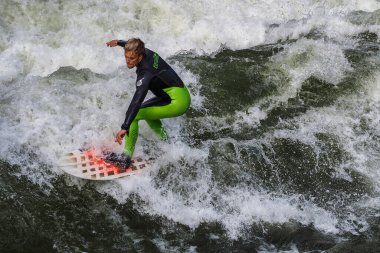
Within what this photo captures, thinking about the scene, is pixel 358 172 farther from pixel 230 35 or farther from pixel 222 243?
pixel 230 35

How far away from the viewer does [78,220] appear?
17.1 feet

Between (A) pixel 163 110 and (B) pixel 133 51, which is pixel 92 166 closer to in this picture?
(A) pixel 163 110

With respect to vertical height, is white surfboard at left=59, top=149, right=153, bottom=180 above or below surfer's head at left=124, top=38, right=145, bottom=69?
below

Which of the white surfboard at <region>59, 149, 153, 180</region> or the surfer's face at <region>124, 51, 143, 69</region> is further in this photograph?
the white surfboard at <region>59, 149, 153, 180</region>

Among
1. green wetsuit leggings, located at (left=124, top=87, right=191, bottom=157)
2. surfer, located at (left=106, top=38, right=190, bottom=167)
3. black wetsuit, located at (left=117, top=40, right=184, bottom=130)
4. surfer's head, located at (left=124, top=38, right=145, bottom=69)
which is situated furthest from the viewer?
green wetsuit leggings, located at (left=124, top=87, right=191, bottom=157)

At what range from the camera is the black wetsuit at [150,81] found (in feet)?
17.2

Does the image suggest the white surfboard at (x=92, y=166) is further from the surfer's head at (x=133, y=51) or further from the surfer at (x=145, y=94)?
the surfer's head at (x=133, y=51)

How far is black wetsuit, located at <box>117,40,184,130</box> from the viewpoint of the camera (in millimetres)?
5254

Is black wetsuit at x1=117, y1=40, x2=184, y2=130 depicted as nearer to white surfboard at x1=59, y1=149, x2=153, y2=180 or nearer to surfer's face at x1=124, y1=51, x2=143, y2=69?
surfer's face at x1=124, y1=51, x2=143, y2=69

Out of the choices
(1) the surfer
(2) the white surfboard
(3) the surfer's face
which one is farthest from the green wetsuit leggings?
(3) the surfer's face

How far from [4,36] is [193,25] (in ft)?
10.9

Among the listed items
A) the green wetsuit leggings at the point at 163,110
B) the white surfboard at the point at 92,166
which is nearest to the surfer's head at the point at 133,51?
the green wetsuit leggings at the point at 163,110

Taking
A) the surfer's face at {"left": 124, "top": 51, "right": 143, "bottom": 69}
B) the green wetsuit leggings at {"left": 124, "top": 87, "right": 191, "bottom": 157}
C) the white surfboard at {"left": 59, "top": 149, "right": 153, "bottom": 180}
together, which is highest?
the surfer's face at {"left": 124, "top": 51, "right": 143, "bottom": 69}

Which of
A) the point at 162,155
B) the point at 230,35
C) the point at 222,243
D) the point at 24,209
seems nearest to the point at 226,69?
the point at 230,35
